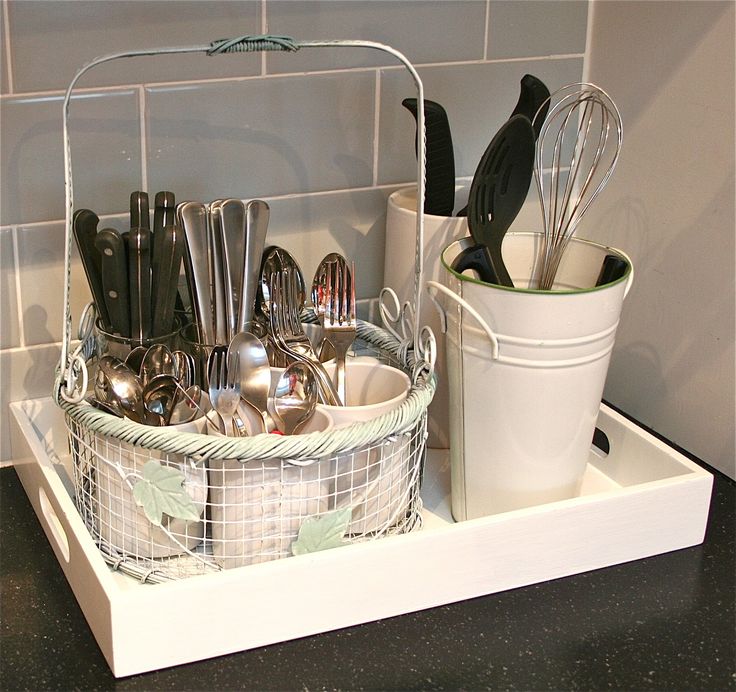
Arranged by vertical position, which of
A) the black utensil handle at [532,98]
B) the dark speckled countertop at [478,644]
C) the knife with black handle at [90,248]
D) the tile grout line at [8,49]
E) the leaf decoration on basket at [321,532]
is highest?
the tile grout line at [8,49]

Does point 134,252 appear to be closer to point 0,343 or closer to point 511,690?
point 0,343

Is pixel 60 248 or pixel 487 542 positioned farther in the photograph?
pixel 60 248

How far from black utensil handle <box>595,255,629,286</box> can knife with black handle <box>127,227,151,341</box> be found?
0.32m

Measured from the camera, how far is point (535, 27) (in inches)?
37.1

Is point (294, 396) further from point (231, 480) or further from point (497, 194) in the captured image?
point (497, 194)

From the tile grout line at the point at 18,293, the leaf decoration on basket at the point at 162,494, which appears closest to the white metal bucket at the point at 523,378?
the leaf decoration on basket at the point at 162,494

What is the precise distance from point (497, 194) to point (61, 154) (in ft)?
1.09

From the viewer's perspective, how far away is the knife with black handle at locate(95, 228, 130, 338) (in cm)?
71

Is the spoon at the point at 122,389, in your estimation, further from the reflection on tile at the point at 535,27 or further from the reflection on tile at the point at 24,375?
the reflection on tile at the point at 535,27

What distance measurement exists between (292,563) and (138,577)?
0.12 metres

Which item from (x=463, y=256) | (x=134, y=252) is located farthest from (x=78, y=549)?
(x=463, y=256)

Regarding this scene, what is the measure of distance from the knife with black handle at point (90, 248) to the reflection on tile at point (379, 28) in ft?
0.67

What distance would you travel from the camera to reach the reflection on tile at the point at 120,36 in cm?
75

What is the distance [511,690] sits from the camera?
62 centimetres
